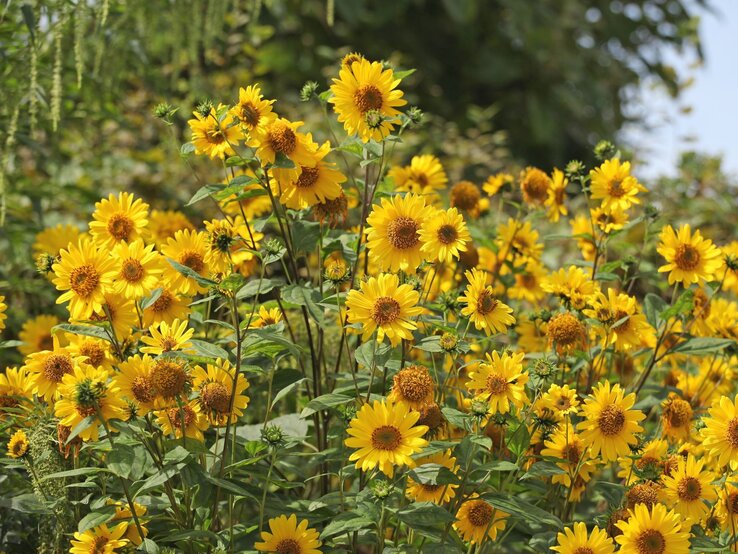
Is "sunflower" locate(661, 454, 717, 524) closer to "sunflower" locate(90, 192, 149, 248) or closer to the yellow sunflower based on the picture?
the yellow sunflower

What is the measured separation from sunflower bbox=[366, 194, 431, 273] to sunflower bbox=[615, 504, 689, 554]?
515 mm

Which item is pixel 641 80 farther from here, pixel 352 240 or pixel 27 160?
pixel 352 240

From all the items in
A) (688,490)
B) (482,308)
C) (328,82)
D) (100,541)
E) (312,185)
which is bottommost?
(100,541)

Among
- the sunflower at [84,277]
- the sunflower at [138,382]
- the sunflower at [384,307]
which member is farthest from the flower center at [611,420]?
the sunflower at [84,277]

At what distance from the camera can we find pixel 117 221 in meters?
1.55

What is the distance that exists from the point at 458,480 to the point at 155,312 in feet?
1.92

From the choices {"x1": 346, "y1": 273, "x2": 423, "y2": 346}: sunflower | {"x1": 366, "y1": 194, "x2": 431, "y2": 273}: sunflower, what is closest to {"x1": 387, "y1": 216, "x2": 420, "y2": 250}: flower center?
{"x1": 366, "y1": 194, "x2": 431, "y2": 273}: sunflower

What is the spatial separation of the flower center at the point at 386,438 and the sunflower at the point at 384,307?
142 mm

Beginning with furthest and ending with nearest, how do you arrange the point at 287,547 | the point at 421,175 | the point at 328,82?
1. the point at 328,82
2. the point at 421,175
3. the point at 287,547

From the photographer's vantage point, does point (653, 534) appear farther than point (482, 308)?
No

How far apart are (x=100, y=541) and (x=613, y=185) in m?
1.16

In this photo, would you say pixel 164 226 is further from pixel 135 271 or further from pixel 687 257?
pixel 687 257

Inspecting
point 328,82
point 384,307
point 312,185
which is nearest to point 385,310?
point 384,307

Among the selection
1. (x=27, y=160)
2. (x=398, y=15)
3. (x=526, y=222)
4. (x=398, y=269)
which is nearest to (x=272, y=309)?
(x=398, y=269)
